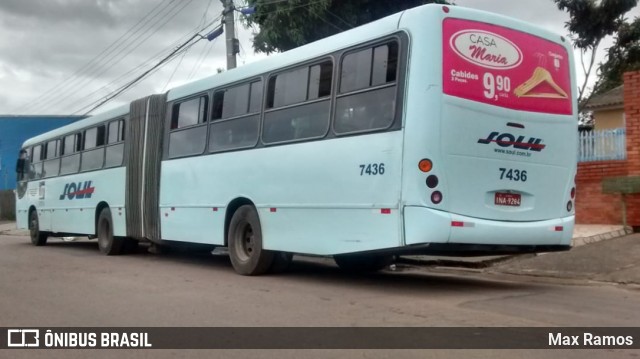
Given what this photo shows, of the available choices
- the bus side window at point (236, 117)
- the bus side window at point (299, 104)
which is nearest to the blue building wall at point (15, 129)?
the bus side window at point (236, 117)

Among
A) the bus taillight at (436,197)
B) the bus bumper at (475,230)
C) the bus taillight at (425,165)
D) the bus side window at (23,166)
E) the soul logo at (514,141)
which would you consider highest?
the bus side window at (23,166)

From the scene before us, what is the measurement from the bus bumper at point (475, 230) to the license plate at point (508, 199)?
0.24m

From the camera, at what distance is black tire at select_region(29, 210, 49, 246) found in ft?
60.7

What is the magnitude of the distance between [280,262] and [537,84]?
4575 millimetres

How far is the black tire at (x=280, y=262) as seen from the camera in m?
10.1

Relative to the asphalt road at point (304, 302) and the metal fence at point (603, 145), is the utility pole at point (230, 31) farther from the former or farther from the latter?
the metal fence at point (603, 145)

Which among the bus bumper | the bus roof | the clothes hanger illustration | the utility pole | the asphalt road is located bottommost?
the asphalt road

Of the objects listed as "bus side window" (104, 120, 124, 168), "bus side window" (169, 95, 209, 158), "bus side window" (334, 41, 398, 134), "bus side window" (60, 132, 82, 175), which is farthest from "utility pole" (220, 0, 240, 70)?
"bus side window" (334, 41, 398, 134)

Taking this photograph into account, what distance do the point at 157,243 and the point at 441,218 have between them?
711 centimetres

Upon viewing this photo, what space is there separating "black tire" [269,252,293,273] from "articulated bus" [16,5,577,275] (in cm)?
4

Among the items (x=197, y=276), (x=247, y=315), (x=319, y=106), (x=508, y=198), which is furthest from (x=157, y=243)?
(x=508, y=198)

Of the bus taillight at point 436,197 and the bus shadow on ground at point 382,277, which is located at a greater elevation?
the bus taillight at point 436,197

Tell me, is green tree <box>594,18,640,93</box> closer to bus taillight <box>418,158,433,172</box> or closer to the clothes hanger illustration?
the clothes hanger illustration

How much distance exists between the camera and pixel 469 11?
7.94m
